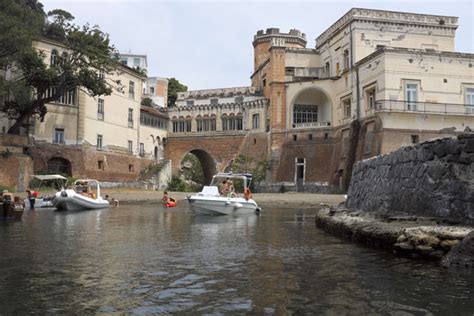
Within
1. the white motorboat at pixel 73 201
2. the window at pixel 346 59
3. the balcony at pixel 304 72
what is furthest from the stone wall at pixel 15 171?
the window at pixel 346 59

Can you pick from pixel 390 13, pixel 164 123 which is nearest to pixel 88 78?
pixel 164 123

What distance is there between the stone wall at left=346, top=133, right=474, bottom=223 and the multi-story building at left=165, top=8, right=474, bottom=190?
28982mm

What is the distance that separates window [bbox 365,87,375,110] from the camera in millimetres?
44219

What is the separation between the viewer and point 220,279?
8148 millimetres

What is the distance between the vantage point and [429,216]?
34.4ft

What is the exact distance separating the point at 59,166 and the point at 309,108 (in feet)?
89.5

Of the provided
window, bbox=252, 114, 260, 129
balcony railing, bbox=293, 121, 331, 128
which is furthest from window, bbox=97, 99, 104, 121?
balcony railing, bbox=293, 121, 331, 128

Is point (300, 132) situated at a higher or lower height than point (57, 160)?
higher

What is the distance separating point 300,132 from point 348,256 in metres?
41.8

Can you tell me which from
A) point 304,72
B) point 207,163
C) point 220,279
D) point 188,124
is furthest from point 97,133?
point 220,279

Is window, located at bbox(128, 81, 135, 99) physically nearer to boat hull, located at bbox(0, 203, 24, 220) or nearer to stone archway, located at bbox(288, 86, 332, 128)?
stone archway, located at bbox(288, 86, 332, 128)

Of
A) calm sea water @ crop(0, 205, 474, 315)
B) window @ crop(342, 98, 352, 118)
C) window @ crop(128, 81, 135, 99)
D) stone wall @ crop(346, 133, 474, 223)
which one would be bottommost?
calm sea water @ crop(0, 205, 474, 315)

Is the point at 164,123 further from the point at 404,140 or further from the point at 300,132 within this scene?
the point at 404,140

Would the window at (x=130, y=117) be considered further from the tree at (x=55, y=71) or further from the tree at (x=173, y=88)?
the tree at (x=173, y=88)
